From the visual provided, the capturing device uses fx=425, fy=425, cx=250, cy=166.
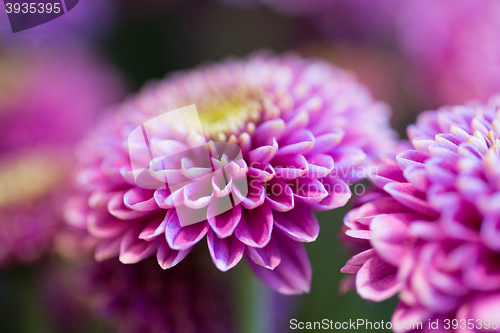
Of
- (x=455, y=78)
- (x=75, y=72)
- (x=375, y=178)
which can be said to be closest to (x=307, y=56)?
(x=455, y=78)

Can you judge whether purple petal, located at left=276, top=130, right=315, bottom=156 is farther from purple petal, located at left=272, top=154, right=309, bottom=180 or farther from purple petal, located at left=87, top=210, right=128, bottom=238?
purple petal, located at left=87, top=210, right=128, bottom=238

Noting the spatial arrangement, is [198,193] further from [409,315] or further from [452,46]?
[452,46]

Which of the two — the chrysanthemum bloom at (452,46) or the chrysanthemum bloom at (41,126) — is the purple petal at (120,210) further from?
the chrysanthemum bloom at (452,46)

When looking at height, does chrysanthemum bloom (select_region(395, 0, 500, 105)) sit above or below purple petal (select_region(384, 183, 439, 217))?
above

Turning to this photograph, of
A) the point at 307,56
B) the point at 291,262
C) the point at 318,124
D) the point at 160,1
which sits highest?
the point at 160,1

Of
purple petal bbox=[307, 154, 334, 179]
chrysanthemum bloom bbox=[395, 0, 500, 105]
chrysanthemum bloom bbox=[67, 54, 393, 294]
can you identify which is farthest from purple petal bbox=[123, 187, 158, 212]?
chrysanthemum bloom bbox=[395, 0, 500, 105]

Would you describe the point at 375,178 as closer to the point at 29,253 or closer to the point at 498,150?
the point at 498,150
